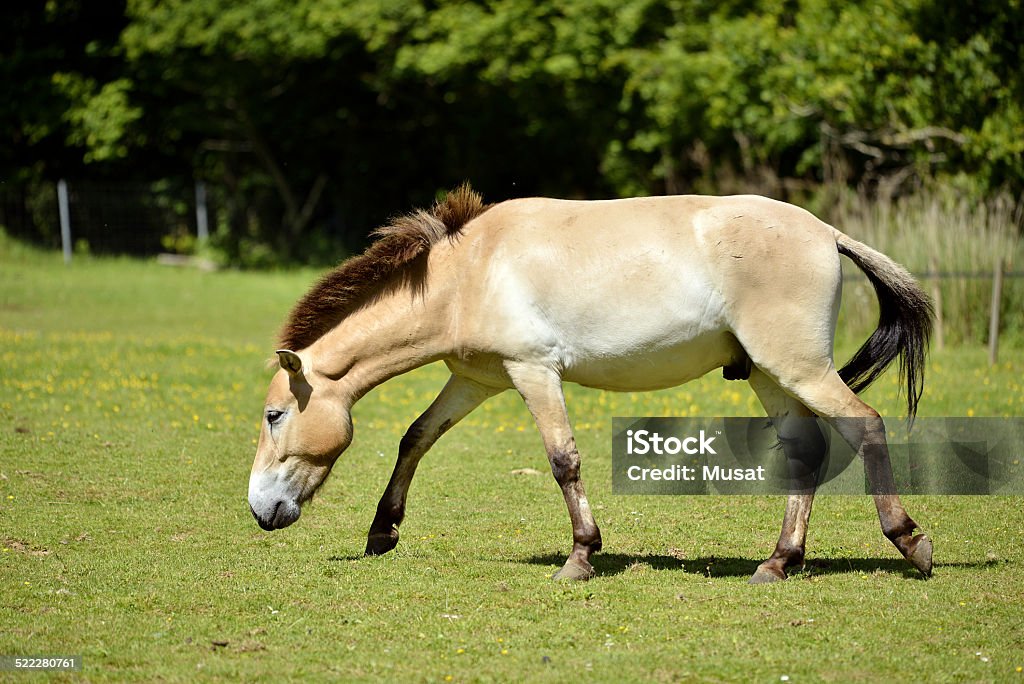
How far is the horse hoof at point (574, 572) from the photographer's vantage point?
639cm

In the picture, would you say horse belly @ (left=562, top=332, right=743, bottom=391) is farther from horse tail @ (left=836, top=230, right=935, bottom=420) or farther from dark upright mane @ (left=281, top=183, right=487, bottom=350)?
dark upright mane @ (left=281, top=183, right=487, bottom=350)

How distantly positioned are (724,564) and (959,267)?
1017cm

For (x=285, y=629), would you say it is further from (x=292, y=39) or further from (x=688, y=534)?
(x=292, y=39)

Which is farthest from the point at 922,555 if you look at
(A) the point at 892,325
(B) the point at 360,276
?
(B) the point at 360,276

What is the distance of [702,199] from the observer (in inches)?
268

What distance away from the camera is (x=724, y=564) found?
22.7 ft

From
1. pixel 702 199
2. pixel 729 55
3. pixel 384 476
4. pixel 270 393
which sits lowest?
pixel 384 476

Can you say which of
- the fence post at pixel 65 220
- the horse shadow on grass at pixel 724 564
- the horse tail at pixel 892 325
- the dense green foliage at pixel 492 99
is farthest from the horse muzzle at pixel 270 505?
the fence post at pixel 65 220

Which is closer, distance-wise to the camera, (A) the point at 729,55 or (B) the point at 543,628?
(B) the point at 543,628

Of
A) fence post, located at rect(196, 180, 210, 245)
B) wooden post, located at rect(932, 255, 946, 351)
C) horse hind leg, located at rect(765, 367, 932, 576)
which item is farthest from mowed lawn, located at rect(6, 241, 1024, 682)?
fence post, located at rect(196, 180, 210, 245)

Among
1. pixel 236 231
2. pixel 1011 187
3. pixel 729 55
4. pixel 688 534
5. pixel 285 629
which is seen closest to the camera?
pixel 285 629

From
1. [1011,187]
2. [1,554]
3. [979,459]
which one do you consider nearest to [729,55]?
[1011,187]

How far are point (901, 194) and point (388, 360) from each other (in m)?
17.6

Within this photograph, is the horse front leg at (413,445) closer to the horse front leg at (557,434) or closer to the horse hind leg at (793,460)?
the horse front leg at (557,434)
